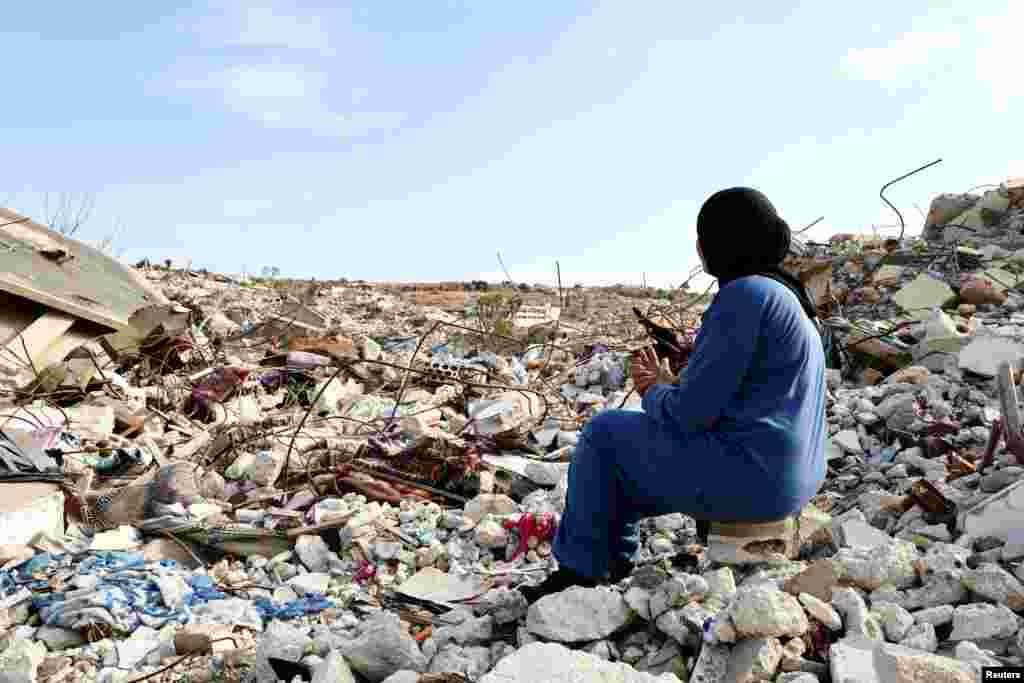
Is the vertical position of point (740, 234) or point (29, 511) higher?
point (740, 234)

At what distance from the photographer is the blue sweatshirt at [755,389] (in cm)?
277

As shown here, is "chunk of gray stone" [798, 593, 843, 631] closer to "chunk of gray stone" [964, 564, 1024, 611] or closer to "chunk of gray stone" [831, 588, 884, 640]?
"chunk of gray stone" [831, 588, 884, 640]

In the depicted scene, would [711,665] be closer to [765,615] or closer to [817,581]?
[765,615]

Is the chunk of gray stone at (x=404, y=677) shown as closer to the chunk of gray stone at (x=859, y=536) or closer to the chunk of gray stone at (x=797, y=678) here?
the chunk of gray stone at (x=797, y=678)

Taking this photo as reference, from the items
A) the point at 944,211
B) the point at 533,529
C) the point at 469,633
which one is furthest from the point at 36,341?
the point at 944,211

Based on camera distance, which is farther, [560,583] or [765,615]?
[560,583]

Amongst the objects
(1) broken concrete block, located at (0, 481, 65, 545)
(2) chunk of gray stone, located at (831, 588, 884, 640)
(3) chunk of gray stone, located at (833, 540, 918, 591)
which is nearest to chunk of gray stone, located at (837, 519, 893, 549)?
(3) chunk of gray stone, located at (833, 540, 918, 591)

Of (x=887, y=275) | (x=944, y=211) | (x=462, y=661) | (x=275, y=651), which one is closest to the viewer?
(x=462, y=661)

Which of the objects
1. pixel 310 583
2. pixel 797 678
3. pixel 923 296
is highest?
pixel 923 296

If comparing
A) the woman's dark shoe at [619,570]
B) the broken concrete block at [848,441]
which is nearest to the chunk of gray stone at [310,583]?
the woman's dark shoe at [619,570]

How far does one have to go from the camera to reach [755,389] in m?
2.87

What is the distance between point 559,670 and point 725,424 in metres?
0.93

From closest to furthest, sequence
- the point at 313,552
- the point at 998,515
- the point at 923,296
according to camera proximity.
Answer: the point at 998,515
the point at 313,552
the point at 923,296

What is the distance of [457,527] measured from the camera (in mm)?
4617
